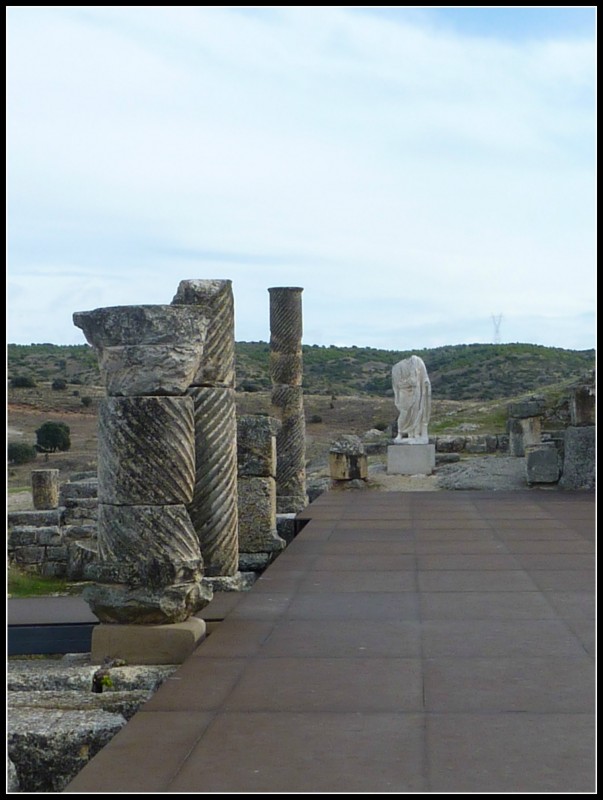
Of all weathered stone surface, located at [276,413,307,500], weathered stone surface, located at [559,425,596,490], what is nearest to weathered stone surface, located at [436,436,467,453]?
weathered stone surface, located at [559,425,596,490]

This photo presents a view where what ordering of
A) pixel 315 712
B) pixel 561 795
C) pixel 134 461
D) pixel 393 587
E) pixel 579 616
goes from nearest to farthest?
pixel 561 795 < pixel 315 712 < pixel 134 461 < pixel 579 616 < pixel 393 587

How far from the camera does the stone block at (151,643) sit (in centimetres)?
731

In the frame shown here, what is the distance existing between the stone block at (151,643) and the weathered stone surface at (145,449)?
2.81ft

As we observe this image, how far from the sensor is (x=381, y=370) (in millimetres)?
77875

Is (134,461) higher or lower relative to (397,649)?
higher

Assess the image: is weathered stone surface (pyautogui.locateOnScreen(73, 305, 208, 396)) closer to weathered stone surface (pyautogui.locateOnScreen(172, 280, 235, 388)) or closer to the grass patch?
weathered stone surface (pyautogui.locateOnScreen(172, 280, 235, 388))

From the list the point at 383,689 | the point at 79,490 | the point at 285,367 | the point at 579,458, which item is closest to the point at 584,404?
the point at 579,458

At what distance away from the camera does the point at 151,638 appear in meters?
7.33

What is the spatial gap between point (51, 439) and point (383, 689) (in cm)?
3451

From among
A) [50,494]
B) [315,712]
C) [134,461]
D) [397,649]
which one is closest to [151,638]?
[134,461]

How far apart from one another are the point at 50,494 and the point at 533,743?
57.8ft

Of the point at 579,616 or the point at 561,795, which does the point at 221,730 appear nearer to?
the point at 561,795

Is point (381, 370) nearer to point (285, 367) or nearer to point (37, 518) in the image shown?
point (285, 367)

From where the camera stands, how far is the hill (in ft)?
204
